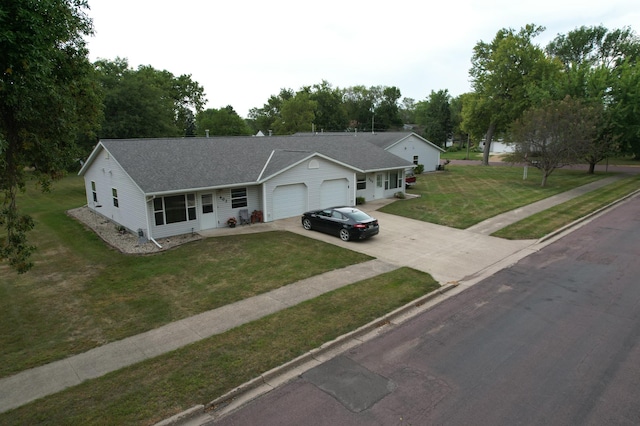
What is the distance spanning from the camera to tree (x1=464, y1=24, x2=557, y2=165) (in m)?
47.4

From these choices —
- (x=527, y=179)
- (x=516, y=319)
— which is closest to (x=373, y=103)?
(x=527, y=179)

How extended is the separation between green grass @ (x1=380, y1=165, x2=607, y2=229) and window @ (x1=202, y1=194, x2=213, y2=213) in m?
11.0

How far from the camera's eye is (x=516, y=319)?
1060cm

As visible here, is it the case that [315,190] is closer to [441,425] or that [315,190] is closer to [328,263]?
[328,263]

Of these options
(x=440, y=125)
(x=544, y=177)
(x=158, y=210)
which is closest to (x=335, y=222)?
(x=158, y=210)

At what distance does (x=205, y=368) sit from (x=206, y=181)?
13249mm

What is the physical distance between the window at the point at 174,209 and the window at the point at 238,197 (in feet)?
7.33

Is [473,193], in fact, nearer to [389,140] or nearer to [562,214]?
[562,214]

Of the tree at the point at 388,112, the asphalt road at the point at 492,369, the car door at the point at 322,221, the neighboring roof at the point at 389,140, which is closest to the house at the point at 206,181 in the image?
the car door at the point at 322,221

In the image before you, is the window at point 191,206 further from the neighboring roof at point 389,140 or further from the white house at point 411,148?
the neighboring roof at point 389,140

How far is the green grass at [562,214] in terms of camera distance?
19.6m

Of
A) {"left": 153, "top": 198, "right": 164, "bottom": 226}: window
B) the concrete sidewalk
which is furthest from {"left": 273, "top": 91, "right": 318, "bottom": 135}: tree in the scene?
{"left": 153, "top": 198, "right": 164, "bottom": 226}: window

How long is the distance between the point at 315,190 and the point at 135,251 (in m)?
11.1

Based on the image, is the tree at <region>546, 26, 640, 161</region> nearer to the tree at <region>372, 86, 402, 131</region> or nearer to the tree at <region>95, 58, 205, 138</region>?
the tree at <region>95, 58, 205, 138</region>
